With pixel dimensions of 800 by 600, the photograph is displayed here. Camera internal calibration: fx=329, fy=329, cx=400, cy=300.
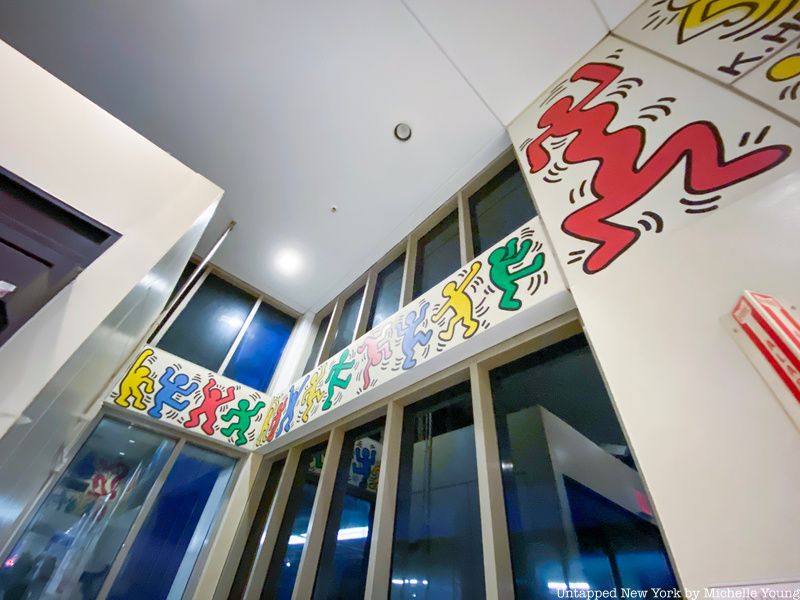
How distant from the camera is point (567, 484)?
126 centimetres

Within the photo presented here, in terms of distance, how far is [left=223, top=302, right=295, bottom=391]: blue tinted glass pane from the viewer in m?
3.65

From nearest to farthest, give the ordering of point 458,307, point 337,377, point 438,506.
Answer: point 438,506, point 458,307, point 337,377

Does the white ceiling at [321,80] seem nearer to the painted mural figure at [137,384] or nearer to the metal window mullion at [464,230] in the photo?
the metal window mullion at [464,230]

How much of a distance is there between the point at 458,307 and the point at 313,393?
1.56m

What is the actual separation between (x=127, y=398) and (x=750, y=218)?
3.73 meters

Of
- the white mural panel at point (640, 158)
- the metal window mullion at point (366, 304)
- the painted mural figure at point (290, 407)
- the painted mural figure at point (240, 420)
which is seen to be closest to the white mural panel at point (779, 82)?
the white mural panel at point (640, 158)

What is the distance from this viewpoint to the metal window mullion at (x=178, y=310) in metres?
3.14

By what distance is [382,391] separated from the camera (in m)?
2.08

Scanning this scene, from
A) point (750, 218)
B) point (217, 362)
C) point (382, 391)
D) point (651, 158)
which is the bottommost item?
point (750, 218)

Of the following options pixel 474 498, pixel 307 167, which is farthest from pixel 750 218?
pixel 307 167

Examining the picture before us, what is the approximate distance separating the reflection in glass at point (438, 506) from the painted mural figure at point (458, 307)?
13.8 inches

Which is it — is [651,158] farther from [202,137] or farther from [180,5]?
[202,137]

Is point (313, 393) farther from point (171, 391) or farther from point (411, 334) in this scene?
Result: point (171, 391)

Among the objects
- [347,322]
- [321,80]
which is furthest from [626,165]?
[347,322]
